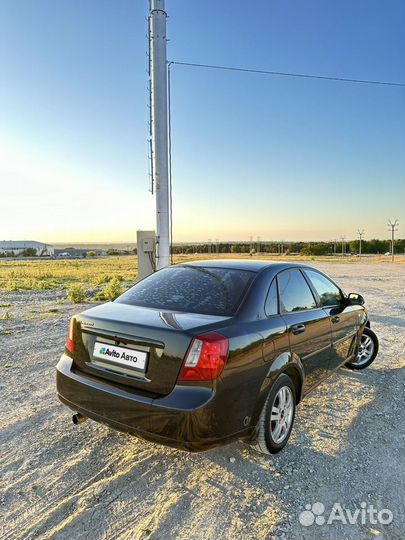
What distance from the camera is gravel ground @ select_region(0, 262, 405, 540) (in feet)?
7.30

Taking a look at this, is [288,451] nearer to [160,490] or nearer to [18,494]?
[160,490]

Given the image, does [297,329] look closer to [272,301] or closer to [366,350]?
[272,301]

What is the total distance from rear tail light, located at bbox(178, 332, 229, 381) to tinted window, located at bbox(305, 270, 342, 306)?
2.01 metres

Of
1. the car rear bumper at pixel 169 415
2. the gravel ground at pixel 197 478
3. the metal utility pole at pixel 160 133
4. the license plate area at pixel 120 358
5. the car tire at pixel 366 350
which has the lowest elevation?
the gravel ground at pixel 197 478

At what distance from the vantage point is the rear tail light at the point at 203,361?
93.4 inches

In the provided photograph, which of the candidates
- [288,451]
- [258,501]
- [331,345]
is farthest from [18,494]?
[331,345]

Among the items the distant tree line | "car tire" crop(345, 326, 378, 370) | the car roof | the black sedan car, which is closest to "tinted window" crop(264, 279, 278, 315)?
the black sedan car

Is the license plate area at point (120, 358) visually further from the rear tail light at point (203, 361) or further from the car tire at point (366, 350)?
the car tire at point (366, 350)

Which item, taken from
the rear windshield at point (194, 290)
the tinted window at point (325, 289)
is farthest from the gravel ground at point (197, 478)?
the rear windshield at point (194, 290)

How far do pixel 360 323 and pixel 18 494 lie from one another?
429 cm

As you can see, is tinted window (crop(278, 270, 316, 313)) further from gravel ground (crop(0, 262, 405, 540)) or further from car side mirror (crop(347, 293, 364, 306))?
gravel ground (crop(0, 262, 405, 540))

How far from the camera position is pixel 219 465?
285 centimetres

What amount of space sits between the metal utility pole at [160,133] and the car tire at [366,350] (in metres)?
4.64

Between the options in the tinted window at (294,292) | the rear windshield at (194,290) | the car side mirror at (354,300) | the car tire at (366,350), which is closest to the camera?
the rear windshield at (194,290)
